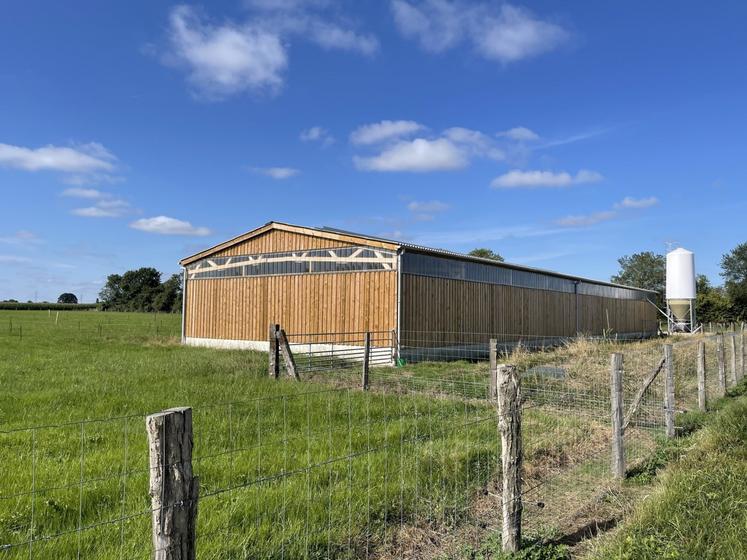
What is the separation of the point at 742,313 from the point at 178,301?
73249 mm

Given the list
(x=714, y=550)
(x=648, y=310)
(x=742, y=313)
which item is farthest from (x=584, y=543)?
(x=742, y=313)

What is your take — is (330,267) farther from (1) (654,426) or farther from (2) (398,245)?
(1) (654,426)

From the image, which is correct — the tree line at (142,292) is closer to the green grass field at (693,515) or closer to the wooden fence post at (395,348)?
A: the wooden fence post at (395,348)

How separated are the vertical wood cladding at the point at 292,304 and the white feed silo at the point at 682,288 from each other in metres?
27.6

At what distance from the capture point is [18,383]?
10.8 meters

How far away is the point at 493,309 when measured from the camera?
2383cm

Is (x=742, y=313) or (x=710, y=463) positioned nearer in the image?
(x=710, y=463)

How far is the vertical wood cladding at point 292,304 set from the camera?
1948 centimetres

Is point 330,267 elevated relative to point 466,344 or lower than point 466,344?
elevated

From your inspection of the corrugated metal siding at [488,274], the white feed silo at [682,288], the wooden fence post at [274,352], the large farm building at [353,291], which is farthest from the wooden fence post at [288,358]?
the white feed silo at [682,288]

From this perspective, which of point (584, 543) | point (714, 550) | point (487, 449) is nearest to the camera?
point (714, 550)

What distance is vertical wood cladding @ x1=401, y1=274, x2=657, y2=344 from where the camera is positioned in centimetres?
1972

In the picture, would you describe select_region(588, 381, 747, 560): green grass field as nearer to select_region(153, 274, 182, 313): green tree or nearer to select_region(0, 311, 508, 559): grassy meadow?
select_region(0, 311, 508, 559): grassy meadow

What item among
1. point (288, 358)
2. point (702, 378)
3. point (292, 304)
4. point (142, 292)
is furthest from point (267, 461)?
point (142, 292)
